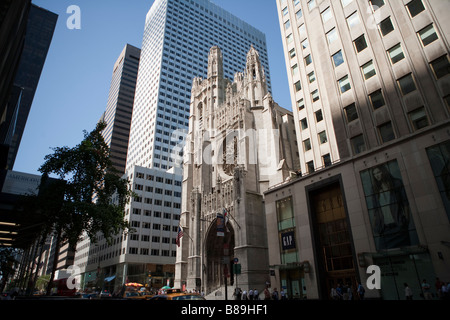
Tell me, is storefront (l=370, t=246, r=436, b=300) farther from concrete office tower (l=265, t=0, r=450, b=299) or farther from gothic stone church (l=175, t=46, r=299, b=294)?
gothic stone church (l=175, t=46, r=299, b=294)

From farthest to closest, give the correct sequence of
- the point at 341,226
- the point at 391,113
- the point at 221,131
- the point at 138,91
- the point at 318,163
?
the point at 138,91 → the point at 221,131 → the point at 318,163 → the point at 341,226 → the point at 391,113

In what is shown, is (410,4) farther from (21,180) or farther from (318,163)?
(21,180)

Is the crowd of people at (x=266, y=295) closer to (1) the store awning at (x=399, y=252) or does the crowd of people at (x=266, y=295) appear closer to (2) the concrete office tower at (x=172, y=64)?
(1) the store awning at (x=399, y=252)

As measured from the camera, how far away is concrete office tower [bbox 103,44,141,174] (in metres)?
128

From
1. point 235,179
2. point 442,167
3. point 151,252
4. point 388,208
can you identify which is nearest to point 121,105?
point 151,252

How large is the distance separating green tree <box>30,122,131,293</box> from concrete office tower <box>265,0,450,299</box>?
18.5m

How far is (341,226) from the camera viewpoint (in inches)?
1041

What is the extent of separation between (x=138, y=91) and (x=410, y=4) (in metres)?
118

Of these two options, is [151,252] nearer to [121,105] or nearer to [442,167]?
[442,167]

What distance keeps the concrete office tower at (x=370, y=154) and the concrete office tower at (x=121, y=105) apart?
105 meters

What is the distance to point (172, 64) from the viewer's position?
120 metres

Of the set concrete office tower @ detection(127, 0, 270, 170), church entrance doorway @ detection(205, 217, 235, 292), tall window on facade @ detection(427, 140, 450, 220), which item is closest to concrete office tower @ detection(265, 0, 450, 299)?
tall window on facade @ detection(427, 140, 450, 220)
